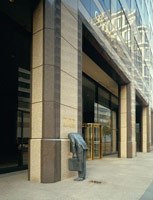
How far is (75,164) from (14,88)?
25.9 ft

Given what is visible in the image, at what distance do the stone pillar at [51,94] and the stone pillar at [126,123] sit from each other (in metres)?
12.1

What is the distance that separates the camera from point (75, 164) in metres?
8.92

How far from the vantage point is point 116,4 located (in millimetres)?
18812

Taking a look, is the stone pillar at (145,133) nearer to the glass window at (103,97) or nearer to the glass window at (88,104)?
the glass window at (103,97)

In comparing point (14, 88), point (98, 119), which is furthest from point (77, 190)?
point (98, 119)

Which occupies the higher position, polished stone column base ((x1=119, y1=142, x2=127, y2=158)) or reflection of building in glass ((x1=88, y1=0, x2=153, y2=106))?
reflection of building in glass ((x1=88, y1=0, x2=153, y2=106))

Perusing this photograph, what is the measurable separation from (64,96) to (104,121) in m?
17.6

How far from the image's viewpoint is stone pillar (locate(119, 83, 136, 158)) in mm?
20859

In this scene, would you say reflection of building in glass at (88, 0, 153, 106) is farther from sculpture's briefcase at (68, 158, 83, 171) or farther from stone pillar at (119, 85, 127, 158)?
sculpture's briefcase at (68, 158, 83, 171)

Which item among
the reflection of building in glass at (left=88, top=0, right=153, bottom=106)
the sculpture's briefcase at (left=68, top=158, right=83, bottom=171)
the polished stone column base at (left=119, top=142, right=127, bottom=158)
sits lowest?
the polished stone column base at (left=119, top=142, right=127, bottom=158)

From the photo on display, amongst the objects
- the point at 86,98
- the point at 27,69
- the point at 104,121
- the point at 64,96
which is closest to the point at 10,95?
the point at 27,69

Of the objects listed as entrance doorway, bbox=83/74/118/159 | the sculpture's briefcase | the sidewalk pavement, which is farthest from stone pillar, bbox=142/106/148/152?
the sculpture's briefcase

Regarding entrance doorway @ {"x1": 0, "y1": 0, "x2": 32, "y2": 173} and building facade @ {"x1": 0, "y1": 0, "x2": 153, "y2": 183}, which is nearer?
building facade @ {"x1": 0, "y1": 0, "x2": 153, "y2": 183}

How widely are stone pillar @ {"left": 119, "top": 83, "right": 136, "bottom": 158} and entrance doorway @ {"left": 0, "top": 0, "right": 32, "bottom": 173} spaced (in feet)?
32.2
